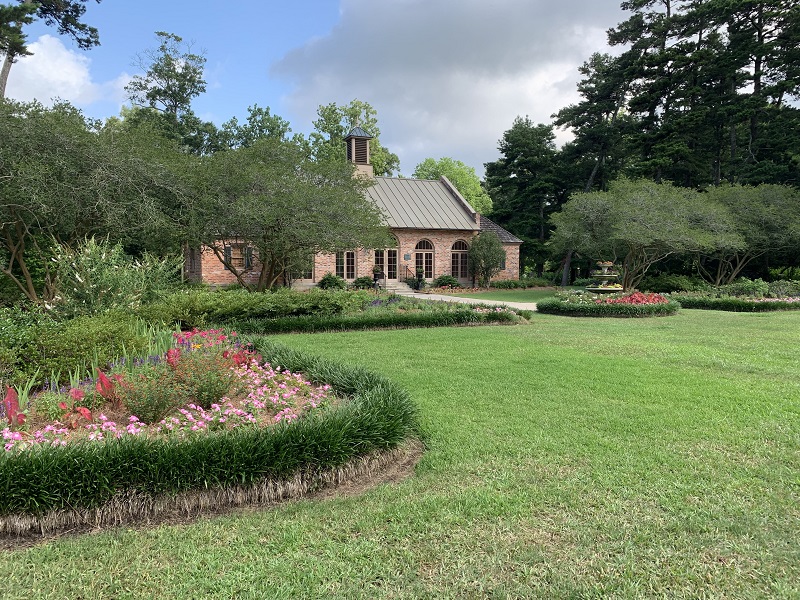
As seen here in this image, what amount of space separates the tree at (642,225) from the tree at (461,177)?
27.3 m

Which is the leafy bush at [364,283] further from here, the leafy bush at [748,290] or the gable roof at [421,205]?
the leafy bush at [748,290]

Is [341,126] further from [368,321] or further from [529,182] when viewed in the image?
[368,321]

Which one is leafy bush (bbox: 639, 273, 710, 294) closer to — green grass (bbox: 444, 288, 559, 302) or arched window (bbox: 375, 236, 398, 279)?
green grass (bbox: 444, 288, 559, 302)

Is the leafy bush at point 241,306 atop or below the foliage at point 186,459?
atop

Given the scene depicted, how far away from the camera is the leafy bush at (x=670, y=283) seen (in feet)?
69.3

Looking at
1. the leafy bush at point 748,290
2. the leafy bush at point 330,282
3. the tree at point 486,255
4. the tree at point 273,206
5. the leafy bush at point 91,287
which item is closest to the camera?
the leafy bush at point 91,287

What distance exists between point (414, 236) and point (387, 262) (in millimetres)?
2080

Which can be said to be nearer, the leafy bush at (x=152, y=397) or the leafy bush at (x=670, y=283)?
the leafy bush at (x=152, y=397)

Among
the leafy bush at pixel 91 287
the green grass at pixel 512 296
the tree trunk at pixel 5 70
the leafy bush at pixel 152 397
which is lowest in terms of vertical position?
the green grass at pixel 512 296

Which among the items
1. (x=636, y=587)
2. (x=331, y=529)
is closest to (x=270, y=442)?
(x=331, y=529)

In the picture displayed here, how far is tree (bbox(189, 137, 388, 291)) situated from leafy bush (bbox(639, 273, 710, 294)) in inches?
585

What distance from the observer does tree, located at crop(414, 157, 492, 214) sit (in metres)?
46.5

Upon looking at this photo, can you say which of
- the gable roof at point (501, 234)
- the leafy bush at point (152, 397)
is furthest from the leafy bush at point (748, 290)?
the leafy bush at point (152, 397)

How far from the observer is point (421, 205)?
27891 mm
